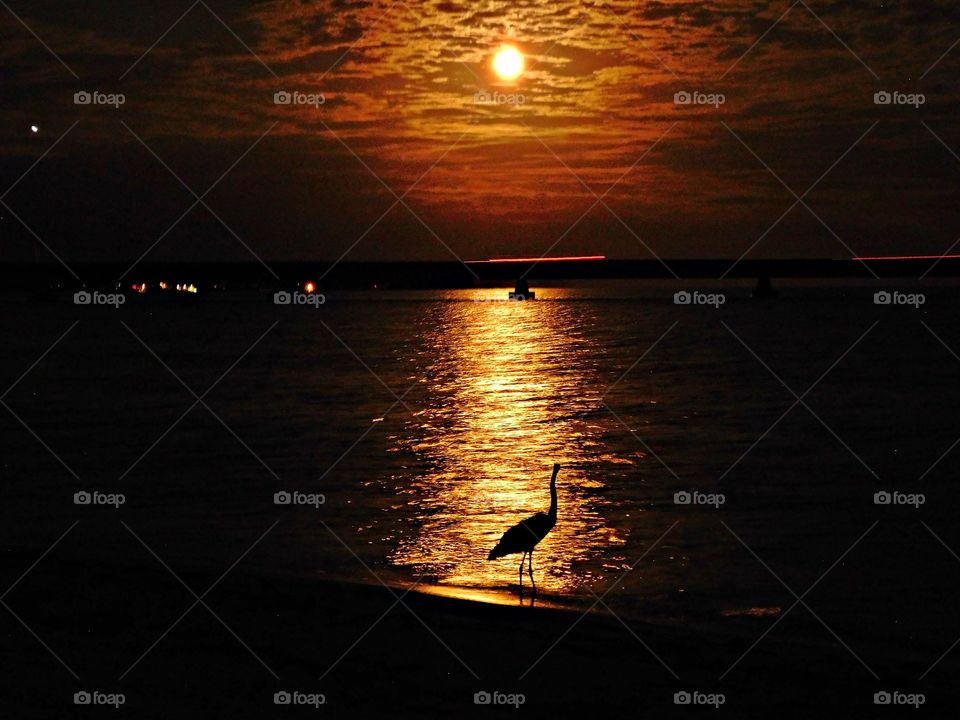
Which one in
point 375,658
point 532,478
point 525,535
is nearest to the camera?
point 375,658

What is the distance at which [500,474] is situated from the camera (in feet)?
72.1

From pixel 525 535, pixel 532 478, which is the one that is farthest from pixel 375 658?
pixel 532 478

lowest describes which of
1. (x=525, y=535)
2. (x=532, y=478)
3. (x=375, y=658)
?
(x=375, y=658)

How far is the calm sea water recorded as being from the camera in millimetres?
14242

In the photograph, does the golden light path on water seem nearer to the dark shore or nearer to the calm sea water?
the calm sea water

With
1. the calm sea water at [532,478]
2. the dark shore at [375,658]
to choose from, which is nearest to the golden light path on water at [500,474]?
the calm sea water at [532,478]

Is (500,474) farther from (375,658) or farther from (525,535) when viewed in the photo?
(375,658)

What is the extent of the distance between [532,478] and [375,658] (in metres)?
12.0

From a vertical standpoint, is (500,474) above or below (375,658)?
above

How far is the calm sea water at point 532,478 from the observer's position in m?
14.2

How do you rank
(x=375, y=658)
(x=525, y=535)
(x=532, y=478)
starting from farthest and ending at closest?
(x=532, y=478), (x=525, y=535), (x=375, y=658)

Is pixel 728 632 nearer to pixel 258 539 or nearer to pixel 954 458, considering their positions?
pixel 258 539

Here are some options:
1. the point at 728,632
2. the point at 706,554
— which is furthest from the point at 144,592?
the point at 706,554

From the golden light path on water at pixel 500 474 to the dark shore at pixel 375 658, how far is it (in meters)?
2.62
